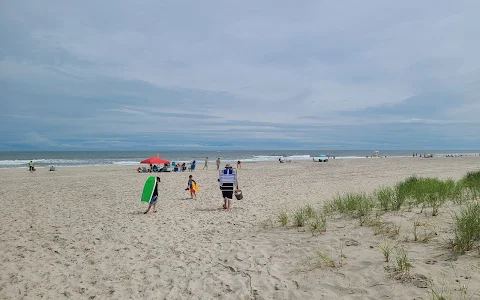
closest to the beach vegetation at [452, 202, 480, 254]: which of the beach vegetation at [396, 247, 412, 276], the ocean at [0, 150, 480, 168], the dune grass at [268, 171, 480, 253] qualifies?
the dune grass at [268, 171, 480, 253]

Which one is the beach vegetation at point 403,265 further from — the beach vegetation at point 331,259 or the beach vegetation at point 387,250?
the beach vegetation at point 331,259

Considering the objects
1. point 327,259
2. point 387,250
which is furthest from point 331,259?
point 387,250

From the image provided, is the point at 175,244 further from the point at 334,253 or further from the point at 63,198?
the point at 63,198

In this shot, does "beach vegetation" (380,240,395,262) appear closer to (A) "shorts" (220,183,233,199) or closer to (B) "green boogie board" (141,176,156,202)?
(A) "shorts" (220,183,233,199)

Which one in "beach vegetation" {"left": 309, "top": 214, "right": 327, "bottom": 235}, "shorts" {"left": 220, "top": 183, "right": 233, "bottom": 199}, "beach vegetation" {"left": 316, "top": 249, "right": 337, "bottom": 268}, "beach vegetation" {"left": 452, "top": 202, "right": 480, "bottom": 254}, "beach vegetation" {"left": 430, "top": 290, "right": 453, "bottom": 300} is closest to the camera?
"beach vegetation" {"left": 430, "top": 290, "right": 453, "bottom": 300}

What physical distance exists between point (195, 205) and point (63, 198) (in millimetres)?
7478

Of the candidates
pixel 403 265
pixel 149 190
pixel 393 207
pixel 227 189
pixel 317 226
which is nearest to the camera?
pixel 403 265

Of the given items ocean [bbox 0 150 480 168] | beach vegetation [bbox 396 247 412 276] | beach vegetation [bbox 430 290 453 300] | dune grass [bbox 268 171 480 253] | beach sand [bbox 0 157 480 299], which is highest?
ocean [bbox 0 150 480 168]

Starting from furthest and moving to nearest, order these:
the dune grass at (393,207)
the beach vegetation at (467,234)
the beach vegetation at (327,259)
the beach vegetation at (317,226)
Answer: the beach vegetation at (317,226), the dune grass at (393,207), the beach vegetation at (327,259), the beach vegetation at (467,234)

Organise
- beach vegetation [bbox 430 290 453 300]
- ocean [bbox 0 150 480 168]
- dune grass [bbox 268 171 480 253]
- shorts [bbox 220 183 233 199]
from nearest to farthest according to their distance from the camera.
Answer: beach vegetation [bbox 430 290 453 300] < dune grass [bbox 268 171 480 253] < shorts [bbox 220 183 233 199] < ocean [bbox 0 150 480 168]

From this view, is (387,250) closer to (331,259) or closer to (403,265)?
(403,265)

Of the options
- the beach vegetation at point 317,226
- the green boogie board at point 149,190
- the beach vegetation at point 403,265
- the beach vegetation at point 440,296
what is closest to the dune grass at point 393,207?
the beach vegetation at point 317,226

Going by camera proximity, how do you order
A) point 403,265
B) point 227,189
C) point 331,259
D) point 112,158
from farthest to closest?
point 112,158, point 227,189, point 331,259, point 403,265

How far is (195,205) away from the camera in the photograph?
515 inches
